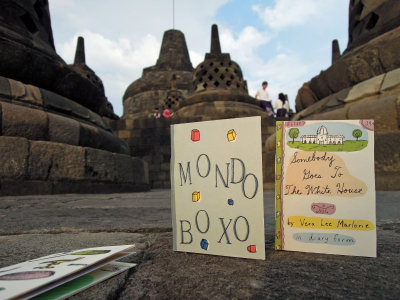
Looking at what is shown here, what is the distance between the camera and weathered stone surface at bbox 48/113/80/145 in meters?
3.00

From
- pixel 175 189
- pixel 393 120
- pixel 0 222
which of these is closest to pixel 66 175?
pixel 0 222

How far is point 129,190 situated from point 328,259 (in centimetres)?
334

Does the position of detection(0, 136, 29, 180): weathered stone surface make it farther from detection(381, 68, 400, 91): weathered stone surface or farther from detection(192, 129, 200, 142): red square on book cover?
detection(381, 68, 400, 91): weathered stone surface

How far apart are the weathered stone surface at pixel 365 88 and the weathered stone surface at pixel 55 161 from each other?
3.39 m

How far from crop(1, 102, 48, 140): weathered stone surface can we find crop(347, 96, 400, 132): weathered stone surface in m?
3.45

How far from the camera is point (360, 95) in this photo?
334 centimetres

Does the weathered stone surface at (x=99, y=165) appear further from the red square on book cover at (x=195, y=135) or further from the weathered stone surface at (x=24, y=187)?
the red square on book cover at (x=195, y=135)

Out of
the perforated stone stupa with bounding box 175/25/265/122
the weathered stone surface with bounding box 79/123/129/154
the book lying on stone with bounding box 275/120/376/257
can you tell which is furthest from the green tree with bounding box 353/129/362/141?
the perforated stone stupa with bounding box 175/25/265/122

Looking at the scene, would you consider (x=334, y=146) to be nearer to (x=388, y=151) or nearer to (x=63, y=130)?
(x=388, y=151)

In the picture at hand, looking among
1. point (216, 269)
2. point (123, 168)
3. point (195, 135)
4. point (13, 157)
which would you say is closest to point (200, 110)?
point (123, 168)

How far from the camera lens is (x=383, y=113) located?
2.81 metres

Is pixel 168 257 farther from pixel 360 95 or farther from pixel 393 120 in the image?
pixel 360 95

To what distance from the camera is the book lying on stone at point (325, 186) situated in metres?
0.78

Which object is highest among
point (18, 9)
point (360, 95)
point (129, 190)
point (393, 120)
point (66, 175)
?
point (18, 9)
